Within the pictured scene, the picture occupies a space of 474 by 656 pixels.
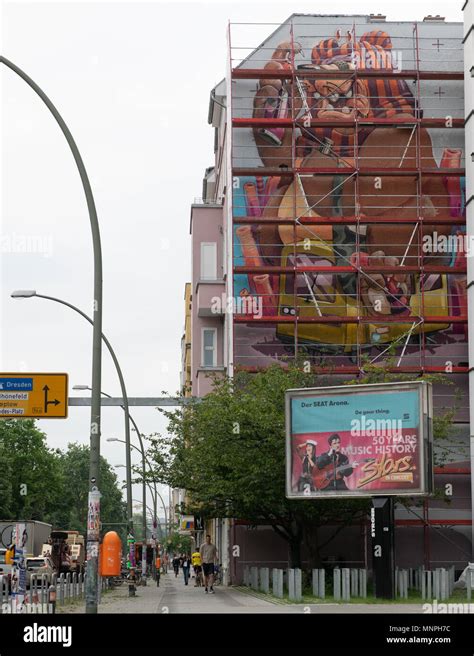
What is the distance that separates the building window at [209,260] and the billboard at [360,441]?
23.7 metres

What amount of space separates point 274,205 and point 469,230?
25.0ft

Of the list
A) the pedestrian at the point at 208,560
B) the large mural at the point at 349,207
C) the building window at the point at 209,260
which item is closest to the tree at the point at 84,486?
the building window at the point at 209,260

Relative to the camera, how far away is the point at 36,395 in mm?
25812

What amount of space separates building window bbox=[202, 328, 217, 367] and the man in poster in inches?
897

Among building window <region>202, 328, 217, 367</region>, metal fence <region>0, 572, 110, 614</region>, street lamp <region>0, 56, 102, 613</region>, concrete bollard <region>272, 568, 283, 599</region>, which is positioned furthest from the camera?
building window <region>202, 328, 217, 367</region>

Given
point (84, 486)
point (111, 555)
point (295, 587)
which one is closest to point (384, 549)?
point (295, 587)

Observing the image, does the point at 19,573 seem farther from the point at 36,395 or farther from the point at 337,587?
the point at 337,587

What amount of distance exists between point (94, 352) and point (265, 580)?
14.9m

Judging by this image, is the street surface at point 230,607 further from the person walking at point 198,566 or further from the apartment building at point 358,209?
the apartment building at point 358,209

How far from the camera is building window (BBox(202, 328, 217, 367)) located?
2196 inches

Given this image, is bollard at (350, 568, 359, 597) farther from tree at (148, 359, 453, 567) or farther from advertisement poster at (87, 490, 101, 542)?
advertisement poster at (87, 490, 101, 542)

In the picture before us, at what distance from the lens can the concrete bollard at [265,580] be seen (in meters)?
34.7

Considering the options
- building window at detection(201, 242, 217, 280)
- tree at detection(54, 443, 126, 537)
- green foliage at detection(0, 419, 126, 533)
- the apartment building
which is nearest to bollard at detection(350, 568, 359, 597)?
the apartment building

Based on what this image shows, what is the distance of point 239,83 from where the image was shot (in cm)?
5112
